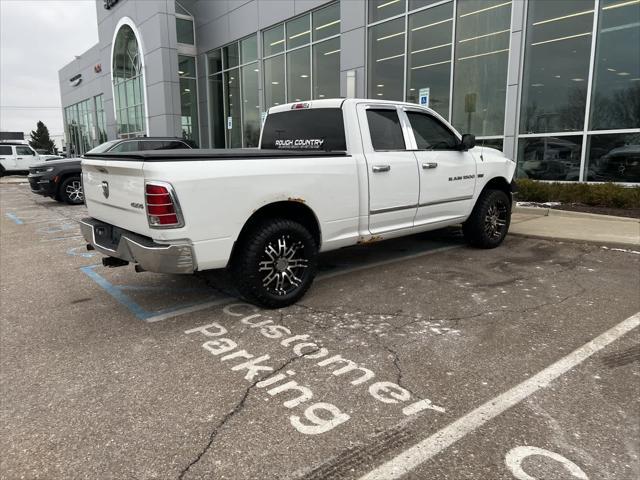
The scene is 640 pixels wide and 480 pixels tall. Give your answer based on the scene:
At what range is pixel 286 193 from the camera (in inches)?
173

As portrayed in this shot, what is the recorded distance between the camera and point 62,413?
287 centimetres

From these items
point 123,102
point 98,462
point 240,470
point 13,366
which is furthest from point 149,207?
point 123,102

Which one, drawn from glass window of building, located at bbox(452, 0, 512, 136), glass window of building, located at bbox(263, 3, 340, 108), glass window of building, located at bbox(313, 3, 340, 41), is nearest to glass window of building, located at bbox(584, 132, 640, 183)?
glass window of building, located at bbox(452, 0, 512, 136)

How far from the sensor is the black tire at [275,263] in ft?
14.1

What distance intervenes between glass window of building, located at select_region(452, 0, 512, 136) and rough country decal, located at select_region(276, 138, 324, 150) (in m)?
8.47

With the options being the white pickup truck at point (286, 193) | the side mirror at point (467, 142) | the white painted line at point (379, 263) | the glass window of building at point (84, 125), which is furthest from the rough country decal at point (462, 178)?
the glass window of building at point (84, 125)

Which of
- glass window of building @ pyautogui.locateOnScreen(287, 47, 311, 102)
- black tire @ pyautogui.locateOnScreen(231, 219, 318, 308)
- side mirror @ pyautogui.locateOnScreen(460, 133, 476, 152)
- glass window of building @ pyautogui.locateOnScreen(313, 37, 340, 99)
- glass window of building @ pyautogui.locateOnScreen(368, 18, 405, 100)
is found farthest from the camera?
glass window of building @ pyautogui.locateOnScreen(287, 47, 311, 102)

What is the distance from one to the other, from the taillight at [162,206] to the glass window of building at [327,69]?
14100mm

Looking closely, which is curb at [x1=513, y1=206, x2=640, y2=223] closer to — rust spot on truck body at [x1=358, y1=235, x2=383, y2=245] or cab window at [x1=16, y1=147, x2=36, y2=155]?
rust spot on truck body at [x1=358, y1=235, x2=383, y2=245]

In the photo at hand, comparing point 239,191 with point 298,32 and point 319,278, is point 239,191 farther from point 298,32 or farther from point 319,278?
point 298,32

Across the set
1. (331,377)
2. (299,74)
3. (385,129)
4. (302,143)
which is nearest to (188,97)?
(299,74)

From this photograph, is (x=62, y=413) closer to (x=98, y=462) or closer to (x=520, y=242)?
(x=98, y=462)

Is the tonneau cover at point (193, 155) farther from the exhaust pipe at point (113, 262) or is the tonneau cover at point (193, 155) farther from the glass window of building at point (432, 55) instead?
the glass window of building at point (432, 55)

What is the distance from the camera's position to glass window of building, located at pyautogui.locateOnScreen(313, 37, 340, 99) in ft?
55.3
